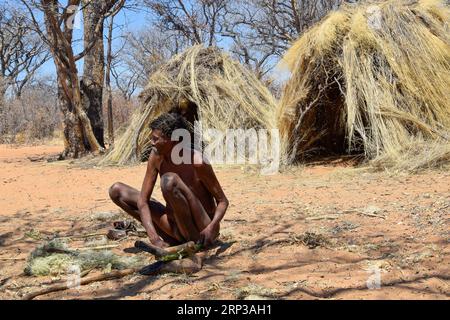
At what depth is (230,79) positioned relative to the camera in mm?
9156

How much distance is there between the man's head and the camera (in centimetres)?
303

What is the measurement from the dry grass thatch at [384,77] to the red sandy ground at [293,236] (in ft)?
2.26

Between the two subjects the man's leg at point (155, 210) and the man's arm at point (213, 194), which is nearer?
the man's arm at point (213, 194)

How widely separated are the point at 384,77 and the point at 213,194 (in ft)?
14.7

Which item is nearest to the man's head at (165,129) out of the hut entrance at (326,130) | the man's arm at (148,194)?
the man's arm at (148,194)

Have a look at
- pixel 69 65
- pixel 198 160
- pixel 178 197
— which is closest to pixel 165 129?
pixel 198 160

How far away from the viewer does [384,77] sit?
6.93 meters

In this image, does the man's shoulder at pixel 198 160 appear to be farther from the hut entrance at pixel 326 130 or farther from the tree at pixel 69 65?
the tree at pixel 69 65

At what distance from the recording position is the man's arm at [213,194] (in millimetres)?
3125

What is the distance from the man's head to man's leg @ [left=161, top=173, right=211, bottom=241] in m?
0.18

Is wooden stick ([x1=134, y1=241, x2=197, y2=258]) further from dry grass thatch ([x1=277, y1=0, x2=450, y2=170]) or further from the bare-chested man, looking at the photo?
dry grass thatch ([x1=277, y1=0, x2=450, y2=170])

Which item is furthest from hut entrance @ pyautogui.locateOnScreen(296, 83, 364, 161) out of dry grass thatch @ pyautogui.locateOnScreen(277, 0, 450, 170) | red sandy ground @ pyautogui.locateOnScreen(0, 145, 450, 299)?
red sandy ground @ pyautogui.locateOnScreen(0, 145, 450, 299)
